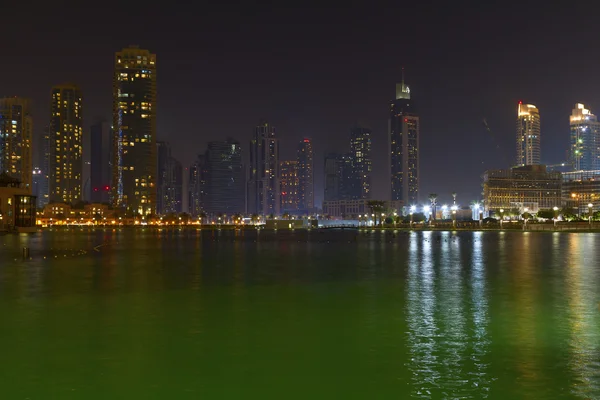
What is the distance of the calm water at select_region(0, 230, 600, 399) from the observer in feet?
44.2

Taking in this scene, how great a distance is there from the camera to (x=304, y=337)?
61.7 feet

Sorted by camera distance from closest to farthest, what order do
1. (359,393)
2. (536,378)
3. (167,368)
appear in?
(359,393) → (536,378) → (167,368)

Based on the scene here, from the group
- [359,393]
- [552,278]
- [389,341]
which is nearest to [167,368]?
[359,393]

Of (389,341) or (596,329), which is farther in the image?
(596,329)

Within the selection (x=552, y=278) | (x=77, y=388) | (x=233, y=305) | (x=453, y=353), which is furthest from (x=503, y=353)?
(x=552, y=278)

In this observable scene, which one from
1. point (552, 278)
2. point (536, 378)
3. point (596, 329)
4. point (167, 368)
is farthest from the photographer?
point (552, 278)

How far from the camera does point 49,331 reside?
19.9m

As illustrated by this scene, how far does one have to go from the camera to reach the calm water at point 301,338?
13.5 m

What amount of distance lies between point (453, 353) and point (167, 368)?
750cm

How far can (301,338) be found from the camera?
1866 cm

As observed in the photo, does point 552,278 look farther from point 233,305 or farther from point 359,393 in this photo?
point 359,393

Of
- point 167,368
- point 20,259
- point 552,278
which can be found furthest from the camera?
point 20,259

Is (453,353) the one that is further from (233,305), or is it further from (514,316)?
(233,305)

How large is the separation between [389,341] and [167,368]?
669 cm
